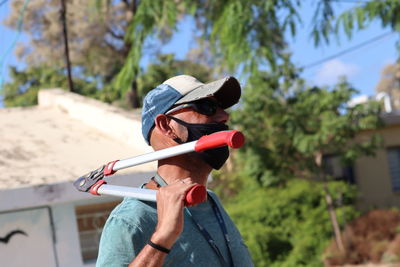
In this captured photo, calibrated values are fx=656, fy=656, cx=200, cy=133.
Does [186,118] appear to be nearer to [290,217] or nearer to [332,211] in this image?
[332,211]

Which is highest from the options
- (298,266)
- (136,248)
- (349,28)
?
(349,28)

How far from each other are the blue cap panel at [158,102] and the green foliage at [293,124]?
12.4 meters

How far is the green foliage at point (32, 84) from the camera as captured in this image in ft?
76.2

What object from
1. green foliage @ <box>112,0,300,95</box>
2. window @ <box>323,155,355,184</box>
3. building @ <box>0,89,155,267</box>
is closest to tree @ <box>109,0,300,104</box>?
green foliage @ <box>112,0,300,95</box>

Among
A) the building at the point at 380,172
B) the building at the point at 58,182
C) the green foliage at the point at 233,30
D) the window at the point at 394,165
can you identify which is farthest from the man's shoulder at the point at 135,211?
the window at the point at 394,165

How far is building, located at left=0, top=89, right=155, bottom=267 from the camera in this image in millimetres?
5273

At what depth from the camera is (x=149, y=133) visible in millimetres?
2309

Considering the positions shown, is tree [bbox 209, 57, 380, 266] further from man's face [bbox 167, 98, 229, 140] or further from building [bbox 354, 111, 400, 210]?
man's face [bbox 167, 98, 229, 140]

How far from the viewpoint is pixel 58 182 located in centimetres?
536

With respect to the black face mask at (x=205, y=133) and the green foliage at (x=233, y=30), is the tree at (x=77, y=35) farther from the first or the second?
the black face mask at (x=205, y=133)

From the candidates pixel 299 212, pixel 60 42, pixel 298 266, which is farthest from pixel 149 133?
pixel 60 42

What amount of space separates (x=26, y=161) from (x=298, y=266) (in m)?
9.50

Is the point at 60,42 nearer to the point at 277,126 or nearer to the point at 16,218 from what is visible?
the point at 277,126

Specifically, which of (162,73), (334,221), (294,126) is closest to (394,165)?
(334,221)
